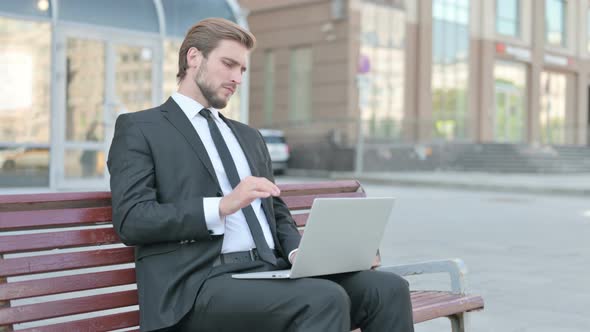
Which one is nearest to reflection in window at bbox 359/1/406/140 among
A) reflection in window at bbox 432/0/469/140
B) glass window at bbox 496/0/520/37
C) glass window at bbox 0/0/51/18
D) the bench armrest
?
reflection in window at bbox 432/0/469/140

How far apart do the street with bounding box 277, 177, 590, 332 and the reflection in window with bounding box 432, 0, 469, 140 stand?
18.3m

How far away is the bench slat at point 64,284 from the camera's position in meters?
2.68

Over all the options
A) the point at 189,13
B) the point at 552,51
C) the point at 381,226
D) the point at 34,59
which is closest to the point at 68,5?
the point at 34,59

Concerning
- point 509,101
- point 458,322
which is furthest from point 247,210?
point 509,101

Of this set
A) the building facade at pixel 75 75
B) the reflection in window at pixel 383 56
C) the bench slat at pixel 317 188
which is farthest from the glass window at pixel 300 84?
the bench slat at pixel 317 188

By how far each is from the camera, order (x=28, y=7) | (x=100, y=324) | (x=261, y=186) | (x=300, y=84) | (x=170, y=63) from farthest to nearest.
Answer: (x=300, y=84) → (x=170, y=63) → (x=28, y=7) → (x=100, y=324) → (x=261, y=186)

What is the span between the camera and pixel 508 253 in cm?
821

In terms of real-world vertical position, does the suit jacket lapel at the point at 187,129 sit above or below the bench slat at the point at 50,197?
above

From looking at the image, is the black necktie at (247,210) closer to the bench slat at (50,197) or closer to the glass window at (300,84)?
the bench slat at (50,197)

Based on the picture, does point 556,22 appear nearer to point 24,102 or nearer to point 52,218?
point 24,102

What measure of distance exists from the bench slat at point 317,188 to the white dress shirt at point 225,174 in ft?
1.76

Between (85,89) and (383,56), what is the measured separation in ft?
60.3

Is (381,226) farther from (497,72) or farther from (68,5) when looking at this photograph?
(497,72)

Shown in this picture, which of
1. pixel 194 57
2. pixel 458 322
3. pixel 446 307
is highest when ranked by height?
pixel 194 57
